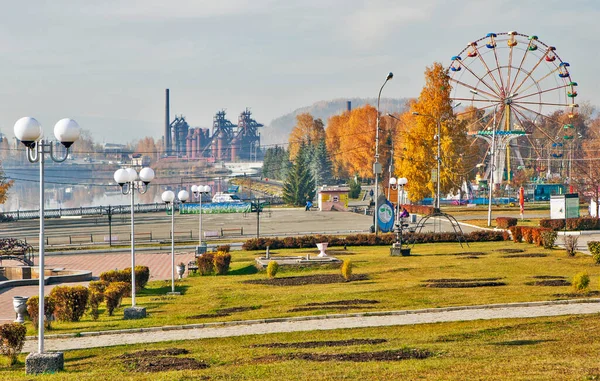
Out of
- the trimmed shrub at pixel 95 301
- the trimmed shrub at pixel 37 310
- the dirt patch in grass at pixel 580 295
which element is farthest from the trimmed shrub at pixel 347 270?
the trimmed shrub at pixel 37 310

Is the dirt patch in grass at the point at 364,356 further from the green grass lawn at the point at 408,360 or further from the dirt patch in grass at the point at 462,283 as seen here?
the dirt patch in grass at the point at 462,283

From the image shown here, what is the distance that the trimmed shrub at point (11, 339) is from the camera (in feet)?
49.4

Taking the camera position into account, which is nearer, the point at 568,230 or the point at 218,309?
the point at 218,309

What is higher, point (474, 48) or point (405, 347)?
point (474, 48)

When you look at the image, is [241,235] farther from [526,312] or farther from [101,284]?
[526,312]

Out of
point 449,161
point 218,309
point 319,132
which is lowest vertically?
point 218,309

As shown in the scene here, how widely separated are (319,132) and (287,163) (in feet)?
32.7

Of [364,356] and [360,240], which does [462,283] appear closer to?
[364,356]

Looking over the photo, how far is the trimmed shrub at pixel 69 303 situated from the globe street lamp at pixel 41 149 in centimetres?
736

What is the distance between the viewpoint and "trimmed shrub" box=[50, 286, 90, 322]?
836 inches

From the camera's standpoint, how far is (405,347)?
15180 mm

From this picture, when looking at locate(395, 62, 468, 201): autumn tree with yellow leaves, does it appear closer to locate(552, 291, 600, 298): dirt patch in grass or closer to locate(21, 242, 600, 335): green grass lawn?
locate(21, 242, 600, 335): green grass lawn

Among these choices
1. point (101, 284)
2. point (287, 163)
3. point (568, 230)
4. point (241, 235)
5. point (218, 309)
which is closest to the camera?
point (218, 309)

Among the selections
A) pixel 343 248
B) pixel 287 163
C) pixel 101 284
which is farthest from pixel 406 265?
pixel 287 163
